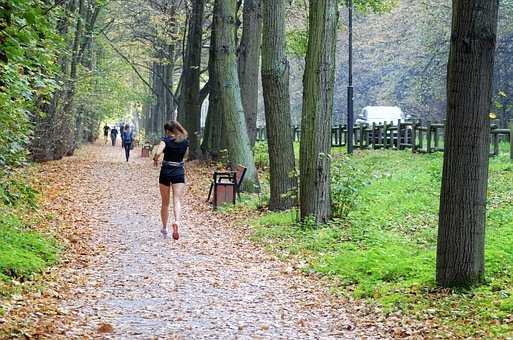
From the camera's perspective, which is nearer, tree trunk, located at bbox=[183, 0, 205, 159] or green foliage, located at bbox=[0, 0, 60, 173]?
green foliage, located at bbox=[0, 0, 60, 173]

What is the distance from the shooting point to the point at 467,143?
7551mm

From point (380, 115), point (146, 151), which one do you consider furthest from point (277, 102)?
point (146, 151)

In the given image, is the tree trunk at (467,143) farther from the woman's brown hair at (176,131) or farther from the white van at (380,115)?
the white van at (380,115)

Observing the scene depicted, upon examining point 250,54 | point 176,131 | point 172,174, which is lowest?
point 172,174

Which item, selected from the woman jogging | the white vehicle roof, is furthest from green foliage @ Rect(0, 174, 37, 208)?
the white vehicle roof

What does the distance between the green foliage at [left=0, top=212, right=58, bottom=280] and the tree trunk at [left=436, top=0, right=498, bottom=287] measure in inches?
189

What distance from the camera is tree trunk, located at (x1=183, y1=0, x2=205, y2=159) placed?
2952 cm

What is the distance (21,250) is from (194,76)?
69.1ft

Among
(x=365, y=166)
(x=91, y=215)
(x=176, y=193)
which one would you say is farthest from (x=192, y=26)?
(x=176, y=193)

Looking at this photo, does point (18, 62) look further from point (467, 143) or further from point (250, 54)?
point (250, 54)

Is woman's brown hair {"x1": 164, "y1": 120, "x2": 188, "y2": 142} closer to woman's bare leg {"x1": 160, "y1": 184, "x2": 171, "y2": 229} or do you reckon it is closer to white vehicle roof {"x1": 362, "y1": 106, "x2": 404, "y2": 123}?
woman's bare leg {"x1": 160, "y1": 184, "x2": 171, "y2": 229}

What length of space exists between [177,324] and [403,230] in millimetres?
6407

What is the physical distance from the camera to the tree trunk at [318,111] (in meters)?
12.9

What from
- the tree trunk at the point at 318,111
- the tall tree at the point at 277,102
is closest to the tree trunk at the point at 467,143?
the tree trunk at the point at 318,111
